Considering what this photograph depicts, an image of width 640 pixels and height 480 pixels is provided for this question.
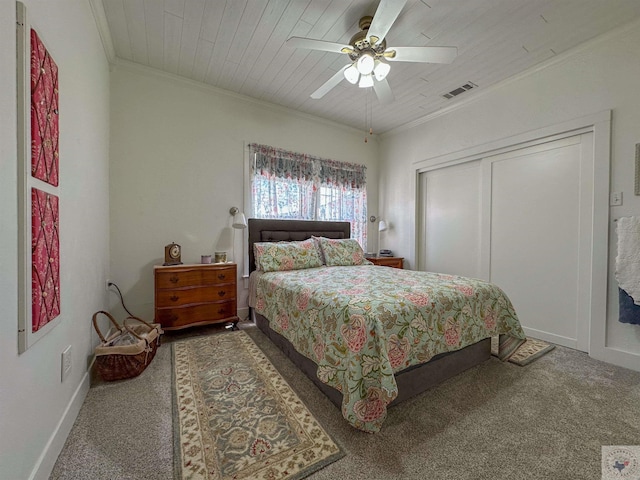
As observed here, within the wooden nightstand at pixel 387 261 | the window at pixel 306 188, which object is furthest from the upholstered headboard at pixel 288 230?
the wooden nightstand at pixel 387 261

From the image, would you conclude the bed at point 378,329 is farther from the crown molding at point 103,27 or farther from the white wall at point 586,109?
the crown molding at point 103,27

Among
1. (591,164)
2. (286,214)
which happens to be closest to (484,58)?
(591,164)

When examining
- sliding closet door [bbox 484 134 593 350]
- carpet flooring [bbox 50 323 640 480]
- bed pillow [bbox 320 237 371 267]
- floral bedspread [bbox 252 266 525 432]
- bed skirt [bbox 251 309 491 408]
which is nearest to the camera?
carpet flooring [bbox 50 323 640 480]

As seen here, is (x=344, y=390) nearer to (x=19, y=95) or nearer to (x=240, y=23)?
(x=19, y=95)

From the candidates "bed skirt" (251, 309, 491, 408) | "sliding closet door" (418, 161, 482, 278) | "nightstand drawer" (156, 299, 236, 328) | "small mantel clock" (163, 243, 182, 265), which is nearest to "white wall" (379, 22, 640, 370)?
"sliding closet door" (418, 161, 482, 278)

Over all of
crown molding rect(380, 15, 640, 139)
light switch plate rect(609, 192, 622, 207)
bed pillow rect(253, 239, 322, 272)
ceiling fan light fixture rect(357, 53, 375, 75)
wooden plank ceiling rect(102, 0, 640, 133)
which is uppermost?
wooden plank ceiling rect(102, 0, 640, 133)

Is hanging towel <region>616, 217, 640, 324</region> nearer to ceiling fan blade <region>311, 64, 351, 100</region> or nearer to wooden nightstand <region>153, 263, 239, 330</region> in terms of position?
ceiling fan blade <region>311, 64, 351, 100</region>

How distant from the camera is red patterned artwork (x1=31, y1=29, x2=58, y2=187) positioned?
107 cm

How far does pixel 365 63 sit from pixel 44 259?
226 centimetres

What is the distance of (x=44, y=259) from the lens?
1141mm

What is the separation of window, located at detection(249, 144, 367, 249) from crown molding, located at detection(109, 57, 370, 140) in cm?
58

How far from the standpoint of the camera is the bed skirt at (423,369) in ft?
5.37

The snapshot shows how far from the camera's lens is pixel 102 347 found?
1.82 meters

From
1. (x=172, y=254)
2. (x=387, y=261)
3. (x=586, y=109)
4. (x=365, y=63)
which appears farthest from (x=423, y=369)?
(x=586, y=109)
